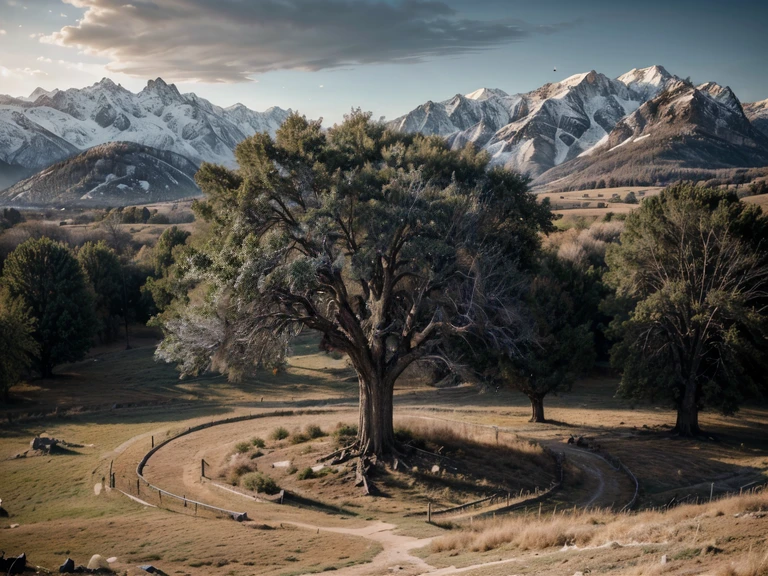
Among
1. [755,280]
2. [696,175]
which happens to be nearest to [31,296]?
[755,280]

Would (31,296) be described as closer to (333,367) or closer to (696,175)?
(333,367)

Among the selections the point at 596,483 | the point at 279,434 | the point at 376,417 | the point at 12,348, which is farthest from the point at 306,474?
the point at 12,348

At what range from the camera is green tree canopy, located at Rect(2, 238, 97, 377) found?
56938mm

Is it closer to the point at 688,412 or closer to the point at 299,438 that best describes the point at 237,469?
the point at 299,438

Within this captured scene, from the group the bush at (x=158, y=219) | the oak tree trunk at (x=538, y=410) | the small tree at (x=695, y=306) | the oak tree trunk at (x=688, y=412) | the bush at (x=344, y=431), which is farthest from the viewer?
the bush at (x=158, y=219)

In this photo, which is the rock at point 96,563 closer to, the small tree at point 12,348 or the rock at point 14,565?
the rock at point 14,565

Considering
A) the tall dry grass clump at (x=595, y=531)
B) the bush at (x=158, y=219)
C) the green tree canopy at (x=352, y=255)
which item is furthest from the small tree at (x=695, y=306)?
the bush at (x=158, y=219)

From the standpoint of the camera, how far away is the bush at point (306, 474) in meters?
24.3

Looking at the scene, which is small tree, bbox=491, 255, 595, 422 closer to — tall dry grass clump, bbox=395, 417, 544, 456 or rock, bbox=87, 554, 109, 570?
tall dry grass clump, bbox=395, 417, 544, 456

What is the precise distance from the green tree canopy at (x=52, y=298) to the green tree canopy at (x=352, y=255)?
39110 millimetres

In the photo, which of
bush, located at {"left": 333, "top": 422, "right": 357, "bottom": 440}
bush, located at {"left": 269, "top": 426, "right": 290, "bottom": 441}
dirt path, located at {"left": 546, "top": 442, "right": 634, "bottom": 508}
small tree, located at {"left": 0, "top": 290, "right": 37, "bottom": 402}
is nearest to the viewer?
dirt path, located at {"left": 546, "top": 442, "right": 634, "bottom": 508}

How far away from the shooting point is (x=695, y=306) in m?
32.0

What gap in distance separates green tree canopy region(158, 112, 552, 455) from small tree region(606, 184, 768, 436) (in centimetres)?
1192

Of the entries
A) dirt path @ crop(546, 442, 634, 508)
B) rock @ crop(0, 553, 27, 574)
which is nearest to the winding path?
dirt path @ crop(546, 442, 634, 508)
